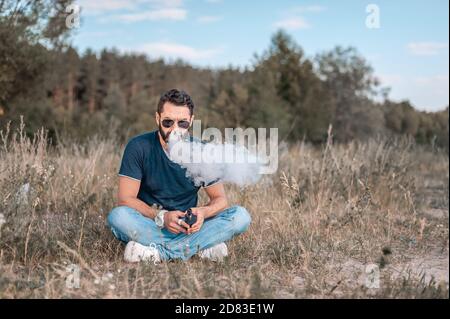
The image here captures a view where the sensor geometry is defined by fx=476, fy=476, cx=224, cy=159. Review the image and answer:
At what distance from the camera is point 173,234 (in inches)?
136

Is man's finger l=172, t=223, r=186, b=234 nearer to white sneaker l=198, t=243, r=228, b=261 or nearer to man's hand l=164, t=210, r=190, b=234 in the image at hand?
man's hand l=164, t=210, r=190, b=234

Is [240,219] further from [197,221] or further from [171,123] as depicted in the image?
[171,123]

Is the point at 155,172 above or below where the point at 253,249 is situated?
above

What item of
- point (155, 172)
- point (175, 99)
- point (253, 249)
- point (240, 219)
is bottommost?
point (253, 249)

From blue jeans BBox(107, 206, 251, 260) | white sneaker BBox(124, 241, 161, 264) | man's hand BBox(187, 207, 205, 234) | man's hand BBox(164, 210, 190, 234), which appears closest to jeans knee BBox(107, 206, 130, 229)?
blue jeans BBox(107, 206, 251, 260)

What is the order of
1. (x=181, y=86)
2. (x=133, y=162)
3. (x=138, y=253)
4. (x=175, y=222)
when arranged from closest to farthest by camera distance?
(x=175, y=222), (x=138, y=253), (x=133, y=162), (x=181, y=86)

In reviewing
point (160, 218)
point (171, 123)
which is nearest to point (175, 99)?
point (171, 123)

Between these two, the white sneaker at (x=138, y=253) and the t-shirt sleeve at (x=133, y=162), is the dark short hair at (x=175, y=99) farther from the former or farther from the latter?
the white sneaker at (x=138, y=253)

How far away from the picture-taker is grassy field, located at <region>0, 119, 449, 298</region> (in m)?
2.60

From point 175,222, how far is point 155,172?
47cm

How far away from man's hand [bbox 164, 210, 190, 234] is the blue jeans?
0.23 m

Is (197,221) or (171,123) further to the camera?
(171,123)
